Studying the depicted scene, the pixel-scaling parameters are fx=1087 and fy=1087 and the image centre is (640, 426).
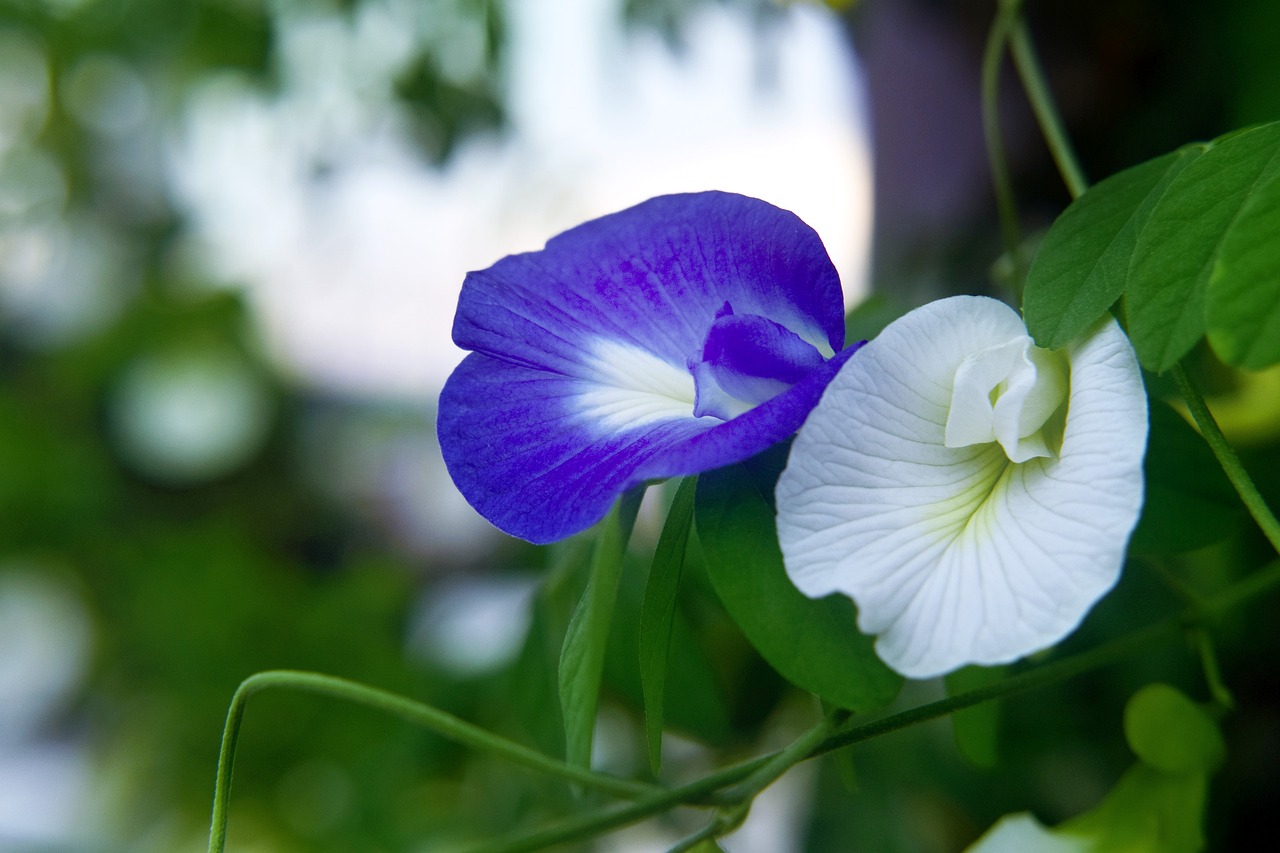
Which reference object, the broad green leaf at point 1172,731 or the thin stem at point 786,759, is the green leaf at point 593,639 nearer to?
the thin stem at point 786,759

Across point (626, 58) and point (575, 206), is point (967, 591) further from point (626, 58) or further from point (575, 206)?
point (575, 206)

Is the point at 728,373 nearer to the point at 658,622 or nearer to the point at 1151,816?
the point at 658,622

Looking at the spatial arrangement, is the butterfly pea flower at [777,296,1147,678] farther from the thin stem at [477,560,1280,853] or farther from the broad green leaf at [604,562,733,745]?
the broad green leaf at [604,562,733,745]

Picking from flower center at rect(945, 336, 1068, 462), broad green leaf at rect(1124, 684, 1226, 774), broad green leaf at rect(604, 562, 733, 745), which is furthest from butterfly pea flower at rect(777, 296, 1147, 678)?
broad green leaf at rect(604, 562, 733, 745)

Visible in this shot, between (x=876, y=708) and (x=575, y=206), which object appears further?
(x=575, y=206)

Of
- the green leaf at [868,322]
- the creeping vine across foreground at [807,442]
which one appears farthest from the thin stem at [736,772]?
the green leaf at [868,322]

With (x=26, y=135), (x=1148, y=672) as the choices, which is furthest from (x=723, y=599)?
(x=26, y=135)
